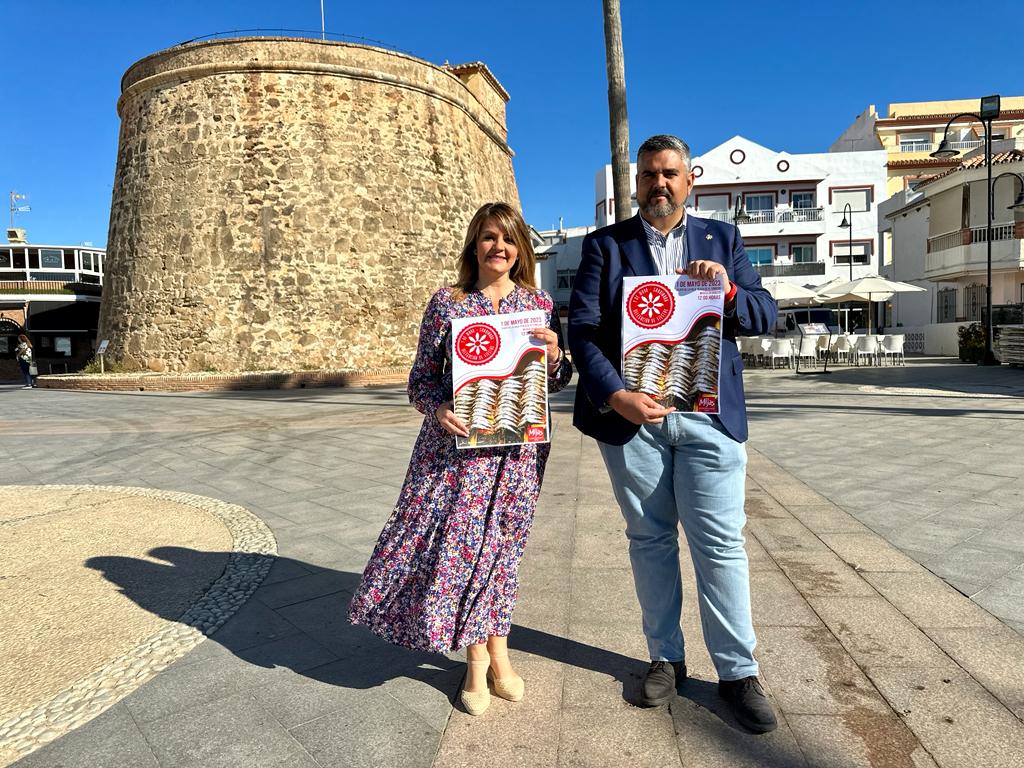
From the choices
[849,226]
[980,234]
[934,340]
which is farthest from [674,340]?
[849,226]

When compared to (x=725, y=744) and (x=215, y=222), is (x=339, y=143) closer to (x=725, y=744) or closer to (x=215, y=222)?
(x=215, y=222)

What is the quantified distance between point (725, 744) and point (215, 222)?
62.0 feet

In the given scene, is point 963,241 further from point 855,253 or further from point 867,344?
point 855,253

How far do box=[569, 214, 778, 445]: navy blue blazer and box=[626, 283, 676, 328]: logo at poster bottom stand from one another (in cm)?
8

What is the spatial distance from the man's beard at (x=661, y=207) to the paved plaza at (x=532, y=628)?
5.28 ft

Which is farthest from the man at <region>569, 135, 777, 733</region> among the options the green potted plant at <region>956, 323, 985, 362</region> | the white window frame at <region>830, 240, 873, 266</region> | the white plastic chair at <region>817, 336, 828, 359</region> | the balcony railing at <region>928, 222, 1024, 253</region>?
the white window frame at <region>830, 240, 873, 266</region>

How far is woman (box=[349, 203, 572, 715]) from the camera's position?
2264mm

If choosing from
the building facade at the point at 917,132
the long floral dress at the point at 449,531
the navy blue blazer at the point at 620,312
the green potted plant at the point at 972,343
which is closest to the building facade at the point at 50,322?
the green potted plant at the point at 972,343

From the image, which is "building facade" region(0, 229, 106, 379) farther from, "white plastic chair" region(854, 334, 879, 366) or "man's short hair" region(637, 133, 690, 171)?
"man's short hair" region(637, 133, 690, 171)

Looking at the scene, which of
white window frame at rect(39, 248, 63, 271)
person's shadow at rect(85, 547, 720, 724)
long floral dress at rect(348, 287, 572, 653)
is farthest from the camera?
white window frame at rect(39, 248, 63, 271)

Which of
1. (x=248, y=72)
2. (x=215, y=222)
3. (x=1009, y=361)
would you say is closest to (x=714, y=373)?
(x=1009, y=361)

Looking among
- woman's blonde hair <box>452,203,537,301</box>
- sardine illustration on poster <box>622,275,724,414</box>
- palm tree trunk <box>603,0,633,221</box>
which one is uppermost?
palm tree trunk <box>603,0,633,221</box>

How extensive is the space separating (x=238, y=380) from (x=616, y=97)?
12.0 metres

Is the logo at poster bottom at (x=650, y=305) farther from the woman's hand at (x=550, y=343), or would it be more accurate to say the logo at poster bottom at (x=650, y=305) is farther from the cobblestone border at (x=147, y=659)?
the cobblestone border at (x=147, y=659)
